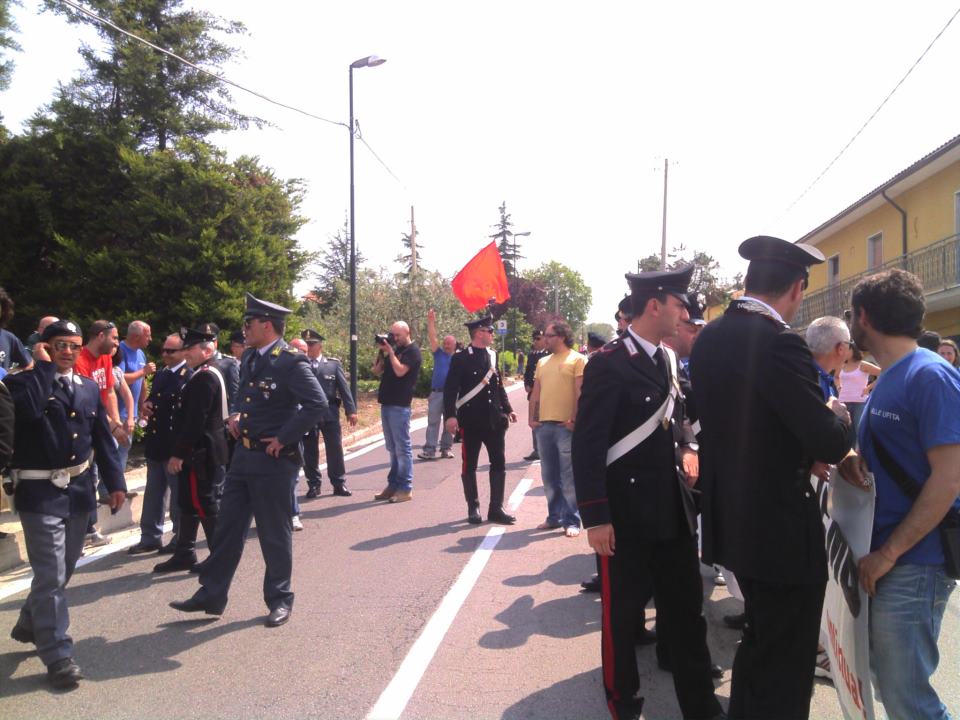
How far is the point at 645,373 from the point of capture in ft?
11.6

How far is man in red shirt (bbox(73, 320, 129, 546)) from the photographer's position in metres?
7.09

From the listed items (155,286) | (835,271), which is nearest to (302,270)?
(155,286)

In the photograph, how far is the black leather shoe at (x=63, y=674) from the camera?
4000mm

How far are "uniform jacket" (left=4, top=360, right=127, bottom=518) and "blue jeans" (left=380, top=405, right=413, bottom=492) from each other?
4650 mm

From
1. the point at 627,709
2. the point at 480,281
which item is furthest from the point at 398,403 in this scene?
the point at 627,709

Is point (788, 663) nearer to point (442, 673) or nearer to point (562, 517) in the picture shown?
point (442, 673)

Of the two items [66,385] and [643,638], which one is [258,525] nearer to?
[66,385]

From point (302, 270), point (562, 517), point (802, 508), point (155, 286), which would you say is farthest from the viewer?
point (302, 270)

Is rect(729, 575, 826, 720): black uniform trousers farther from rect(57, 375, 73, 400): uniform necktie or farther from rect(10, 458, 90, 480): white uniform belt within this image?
rect(57, 375, 73, 400): uniform necktie

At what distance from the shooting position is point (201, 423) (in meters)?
5.98

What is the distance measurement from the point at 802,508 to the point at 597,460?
874 mm

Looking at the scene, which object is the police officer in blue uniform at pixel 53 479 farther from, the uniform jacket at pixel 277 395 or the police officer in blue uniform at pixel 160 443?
the police officer in blue uniform at pixel 160 443

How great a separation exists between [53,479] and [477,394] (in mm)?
4430

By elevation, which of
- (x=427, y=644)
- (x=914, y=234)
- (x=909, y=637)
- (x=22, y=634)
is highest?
(x=914, y=234)
